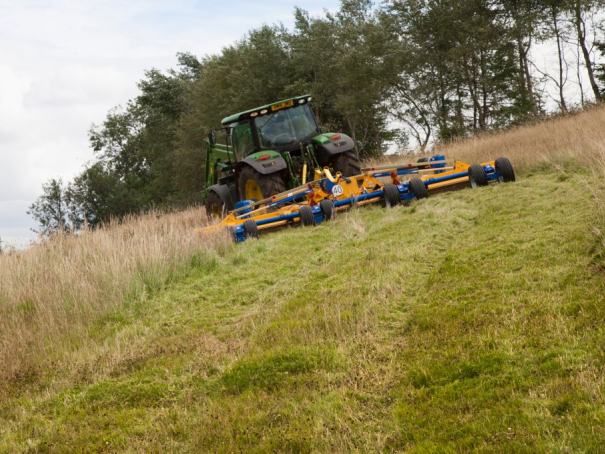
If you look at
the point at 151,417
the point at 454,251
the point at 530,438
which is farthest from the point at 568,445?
the point at 454,251

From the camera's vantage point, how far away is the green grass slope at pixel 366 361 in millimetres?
3307

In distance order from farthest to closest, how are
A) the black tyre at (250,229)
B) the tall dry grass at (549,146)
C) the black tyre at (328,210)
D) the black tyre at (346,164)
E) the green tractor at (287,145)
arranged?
the black tyre at (346,164)
the green tractor at (287,145)
the tall dry grass at (549,146)
the black tyre at (328,210)
the black tyre at (250,229)

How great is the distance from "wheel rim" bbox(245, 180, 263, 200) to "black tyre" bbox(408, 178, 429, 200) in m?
2.92

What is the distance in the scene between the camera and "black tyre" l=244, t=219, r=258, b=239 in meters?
9.85

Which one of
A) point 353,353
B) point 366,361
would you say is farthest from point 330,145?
point 366,361

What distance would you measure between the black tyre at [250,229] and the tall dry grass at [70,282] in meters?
0.70

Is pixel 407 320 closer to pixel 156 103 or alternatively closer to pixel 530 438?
pixel 530 438

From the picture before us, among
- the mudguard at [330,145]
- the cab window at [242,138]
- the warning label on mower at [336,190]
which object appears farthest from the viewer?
the cab window at [242,138]

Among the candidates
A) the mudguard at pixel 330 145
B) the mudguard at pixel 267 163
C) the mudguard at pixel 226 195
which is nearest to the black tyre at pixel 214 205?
the mudguard at pixel 226 195

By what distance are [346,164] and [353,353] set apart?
319 inches

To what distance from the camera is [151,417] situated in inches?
159

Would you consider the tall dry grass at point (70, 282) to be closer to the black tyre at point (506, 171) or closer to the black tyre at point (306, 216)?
the black tyre at point (306, 216)

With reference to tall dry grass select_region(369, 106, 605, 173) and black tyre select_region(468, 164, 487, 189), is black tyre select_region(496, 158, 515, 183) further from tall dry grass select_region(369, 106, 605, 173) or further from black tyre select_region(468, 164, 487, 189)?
tall dry grass select_region(369, 106, 605, 173)

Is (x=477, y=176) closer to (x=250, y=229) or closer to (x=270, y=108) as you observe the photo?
(x=250, y=229)
